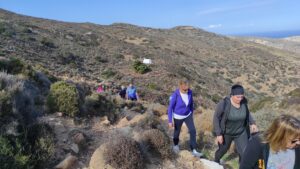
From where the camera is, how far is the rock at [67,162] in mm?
5861

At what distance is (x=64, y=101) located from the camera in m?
9.48

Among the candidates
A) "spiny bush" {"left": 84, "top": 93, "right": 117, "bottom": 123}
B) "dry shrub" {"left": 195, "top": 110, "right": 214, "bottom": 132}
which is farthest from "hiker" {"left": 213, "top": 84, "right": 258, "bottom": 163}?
"spiny bush" {"left": 84, "top": 93, "right": 117, "bottom": 123}

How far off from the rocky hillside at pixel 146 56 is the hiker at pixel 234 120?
1442 centimetres

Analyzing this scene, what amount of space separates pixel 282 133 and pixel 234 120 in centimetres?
267

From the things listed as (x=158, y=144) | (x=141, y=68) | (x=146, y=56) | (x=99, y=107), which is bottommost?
(x=146, y=56)

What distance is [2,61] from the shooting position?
1302 centimetres

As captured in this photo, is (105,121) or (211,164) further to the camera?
(105,121)

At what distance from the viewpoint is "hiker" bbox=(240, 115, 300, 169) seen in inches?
127

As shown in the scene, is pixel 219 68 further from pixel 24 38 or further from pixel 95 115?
pixel 95 115

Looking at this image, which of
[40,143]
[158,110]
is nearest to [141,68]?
[158,110]

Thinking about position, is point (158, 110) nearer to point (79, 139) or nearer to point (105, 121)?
point (105, 121)

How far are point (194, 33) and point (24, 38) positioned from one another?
60.8 m

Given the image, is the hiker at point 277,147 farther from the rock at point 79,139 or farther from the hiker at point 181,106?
the rock at point 79,139

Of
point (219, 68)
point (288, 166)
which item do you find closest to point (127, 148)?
point (288, 166)
